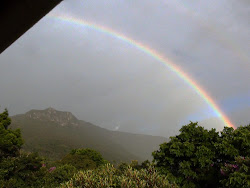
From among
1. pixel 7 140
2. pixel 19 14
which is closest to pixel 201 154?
pixel 19 14

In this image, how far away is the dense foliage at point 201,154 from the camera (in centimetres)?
1518

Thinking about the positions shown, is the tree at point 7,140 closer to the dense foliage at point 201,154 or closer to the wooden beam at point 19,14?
the dense foliage at point 201,154

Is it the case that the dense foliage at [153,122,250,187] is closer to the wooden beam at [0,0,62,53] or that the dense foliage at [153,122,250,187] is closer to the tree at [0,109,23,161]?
the wooden beam at [0,0,62,53]

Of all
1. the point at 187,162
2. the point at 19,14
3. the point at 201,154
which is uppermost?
the point at 201,154

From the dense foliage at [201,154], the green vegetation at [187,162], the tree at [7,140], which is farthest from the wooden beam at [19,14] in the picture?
the tree at [7,140]

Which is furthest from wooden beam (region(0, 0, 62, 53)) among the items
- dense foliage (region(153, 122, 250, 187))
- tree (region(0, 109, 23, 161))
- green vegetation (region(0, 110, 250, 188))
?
tree (region(0, 109, 23, 161))

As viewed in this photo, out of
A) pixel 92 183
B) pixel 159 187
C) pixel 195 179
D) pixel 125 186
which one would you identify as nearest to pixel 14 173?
pixel 92 183

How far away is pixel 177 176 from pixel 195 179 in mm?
1386

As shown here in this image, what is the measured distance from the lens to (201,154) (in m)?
15.8

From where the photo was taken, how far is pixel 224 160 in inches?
624

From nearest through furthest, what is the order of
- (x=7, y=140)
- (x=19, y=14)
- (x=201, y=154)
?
(x=19, y=14) → (x=201, y=154) → (x=7, y=140)

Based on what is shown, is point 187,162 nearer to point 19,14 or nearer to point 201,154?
point 201,154

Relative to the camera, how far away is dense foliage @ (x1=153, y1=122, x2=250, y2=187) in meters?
15.2

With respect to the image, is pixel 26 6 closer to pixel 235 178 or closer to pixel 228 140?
pixel 235 178
